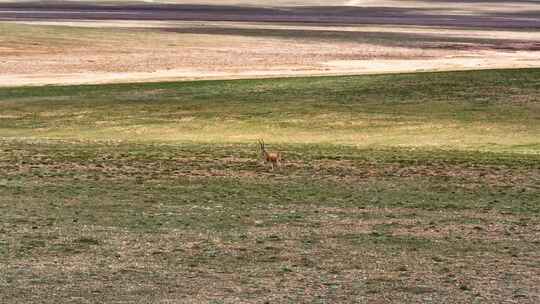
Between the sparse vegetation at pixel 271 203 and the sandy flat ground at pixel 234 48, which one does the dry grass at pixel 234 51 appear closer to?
the sandy flat ground at pixel 234 48

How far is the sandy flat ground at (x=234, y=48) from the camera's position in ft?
180

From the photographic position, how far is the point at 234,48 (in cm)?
6631

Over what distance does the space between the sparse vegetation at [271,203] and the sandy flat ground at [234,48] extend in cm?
1493

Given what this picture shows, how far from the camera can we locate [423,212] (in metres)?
20.6

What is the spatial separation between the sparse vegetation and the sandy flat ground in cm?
1493

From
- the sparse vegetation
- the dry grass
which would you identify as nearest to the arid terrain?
the sparse vegetation

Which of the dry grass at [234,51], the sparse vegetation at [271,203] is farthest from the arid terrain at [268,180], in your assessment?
the dry grass at [234,51]

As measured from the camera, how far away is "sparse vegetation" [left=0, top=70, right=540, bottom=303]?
50.6ft

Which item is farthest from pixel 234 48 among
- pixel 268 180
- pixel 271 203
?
pixel 271 203

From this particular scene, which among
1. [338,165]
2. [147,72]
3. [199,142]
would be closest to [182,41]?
[147,72]

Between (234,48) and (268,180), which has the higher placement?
(268,180)

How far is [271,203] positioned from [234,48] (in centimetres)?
4542

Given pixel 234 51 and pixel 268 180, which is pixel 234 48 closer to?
pixel 234 51

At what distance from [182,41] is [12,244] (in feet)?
176
